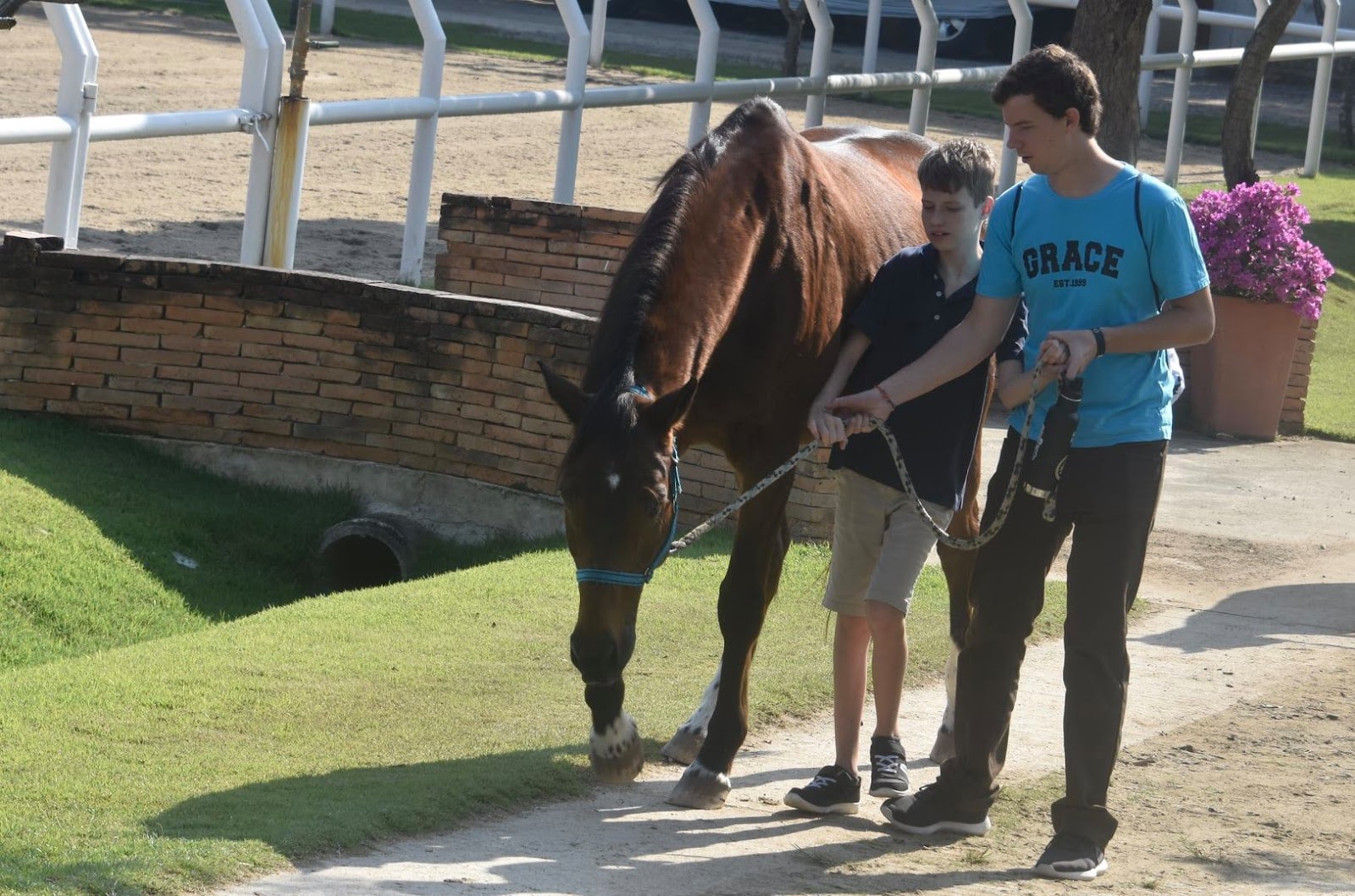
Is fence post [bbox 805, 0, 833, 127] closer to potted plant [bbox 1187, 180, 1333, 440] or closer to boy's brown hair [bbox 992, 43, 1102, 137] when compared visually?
potted plant [bbox 1187, 180, 1333, 440]

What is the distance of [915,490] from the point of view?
4.97 m

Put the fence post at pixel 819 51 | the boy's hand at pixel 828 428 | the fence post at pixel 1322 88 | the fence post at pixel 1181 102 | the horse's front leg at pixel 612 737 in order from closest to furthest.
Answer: the horse's front leg at pixel 612 737 → the boy's hand at pixel 828 428 → the fence post at pixel 819 51 → the fence post at pixel 1181 102 → the fence post at pixel 1322 88

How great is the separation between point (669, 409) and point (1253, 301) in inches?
311

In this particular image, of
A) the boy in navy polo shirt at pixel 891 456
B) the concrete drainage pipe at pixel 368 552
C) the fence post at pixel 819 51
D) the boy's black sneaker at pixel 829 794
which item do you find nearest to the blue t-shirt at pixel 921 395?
the boy in navy polo shirt at pixel 891 456

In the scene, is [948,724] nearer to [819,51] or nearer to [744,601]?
[744,601]

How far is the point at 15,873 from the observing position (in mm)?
3877

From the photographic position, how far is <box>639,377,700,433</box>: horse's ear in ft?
14.2

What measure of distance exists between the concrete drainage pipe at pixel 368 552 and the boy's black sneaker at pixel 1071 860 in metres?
4.26

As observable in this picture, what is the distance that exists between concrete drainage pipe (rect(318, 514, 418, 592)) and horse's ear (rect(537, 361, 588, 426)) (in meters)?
3.95

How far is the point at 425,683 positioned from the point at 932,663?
1.91m

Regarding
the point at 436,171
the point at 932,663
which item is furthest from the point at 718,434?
the point at 436,171

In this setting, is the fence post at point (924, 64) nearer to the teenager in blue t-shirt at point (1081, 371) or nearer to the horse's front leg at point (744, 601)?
the horse's front leg at point (744, 601)

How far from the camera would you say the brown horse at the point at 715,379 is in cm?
437

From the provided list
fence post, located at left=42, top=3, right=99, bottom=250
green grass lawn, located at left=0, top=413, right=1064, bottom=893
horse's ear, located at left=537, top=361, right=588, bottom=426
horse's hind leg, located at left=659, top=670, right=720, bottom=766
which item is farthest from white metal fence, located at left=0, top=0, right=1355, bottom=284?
horse's hind leg, located at left=659, top=670, right=720, bottom=766
